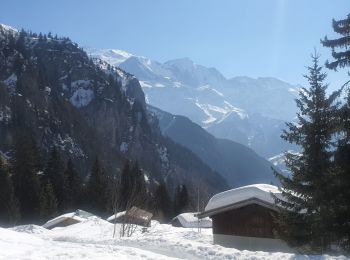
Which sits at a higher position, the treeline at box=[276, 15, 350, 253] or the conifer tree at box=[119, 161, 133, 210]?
the conifer tree at box=[119, 161, 133, 210]

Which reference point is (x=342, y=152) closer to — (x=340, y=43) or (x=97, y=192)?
(x=340, y=43)

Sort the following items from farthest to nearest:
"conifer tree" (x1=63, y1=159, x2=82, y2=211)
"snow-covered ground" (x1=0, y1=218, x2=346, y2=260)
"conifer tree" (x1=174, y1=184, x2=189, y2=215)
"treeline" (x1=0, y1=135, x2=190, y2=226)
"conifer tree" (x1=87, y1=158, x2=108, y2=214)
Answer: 1. "conifer tree" (x1=174, y1=184, x2=189, y2=215)
2. "conifer tree" (x1=63, y1=159, x2=82, y2=211)
3. "conifer tree" (x1=87, y1=158, x2=108, y2=214)
4. "treeline" (x1=0, y1=135, x2=190, y2=226)
5. "snow-covered ground" (x1=0, y1=218, x2=346, y2=260)

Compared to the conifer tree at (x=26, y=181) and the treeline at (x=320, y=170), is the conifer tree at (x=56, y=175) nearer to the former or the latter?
the conifer tree at (x=26, y=181)

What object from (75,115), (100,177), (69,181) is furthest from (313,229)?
(75,115)

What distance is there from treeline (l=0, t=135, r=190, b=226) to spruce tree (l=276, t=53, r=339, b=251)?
38399 millimetres

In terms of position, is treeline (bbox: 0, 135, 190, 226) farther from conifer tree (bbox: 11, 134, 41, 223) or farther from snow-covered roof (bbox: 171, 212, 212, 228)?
snow-covered roof (bbox: 171, 212, 212, 228)

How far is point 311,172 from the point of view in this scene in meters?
21.1

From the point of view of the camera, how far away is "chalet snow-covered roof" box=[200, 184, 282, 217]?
91.6 feet

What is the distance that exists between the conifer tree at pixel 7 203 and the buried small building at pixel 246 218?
136 ft

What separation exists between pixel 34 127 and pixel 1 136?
1524 cm

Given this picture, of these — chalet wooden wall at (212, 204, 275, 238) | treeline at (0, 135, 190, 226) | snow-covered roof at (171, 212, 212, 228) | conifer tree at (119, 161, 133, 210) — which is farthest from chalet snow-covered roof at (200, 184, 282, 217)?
conifer tree at (119, 161, 133, 210)

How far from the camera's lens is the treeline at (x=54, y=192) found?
6683cm

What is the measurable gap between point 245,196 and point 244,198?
16cm

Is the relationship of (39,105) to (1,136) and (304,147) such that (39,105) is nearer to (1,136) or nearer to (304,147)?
(1,136)
